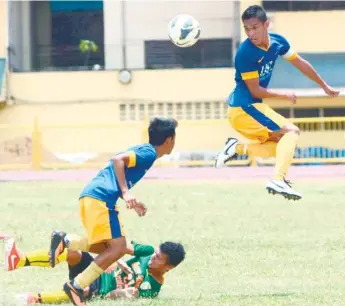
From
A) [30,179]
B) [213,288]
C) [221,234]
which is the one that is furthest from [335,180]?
[213,288]

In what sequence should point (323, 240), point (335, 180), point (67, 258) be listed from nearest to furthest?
point (67, 258) → point (323, 240) → point (335, 180)

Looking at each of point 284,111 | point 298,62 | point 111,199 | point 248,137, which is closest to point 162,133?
point 111,199

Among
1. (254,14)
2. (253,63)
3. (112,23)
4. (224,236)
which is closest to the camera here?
(254,14)

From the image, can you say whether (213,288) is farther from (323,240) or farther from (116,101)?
(116,101)

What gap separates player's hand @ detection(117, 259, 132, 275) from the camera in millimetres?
7348

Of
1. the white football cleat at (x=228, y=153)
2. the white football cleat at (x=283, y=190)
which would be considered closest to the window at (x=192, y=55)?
the white football cleat at (x=228, y=153)

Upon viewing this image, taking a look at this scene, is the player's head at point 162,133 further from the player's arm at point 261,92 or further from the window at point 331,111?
the window at point 331,111

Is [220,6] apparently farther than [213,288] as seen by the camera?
Yes

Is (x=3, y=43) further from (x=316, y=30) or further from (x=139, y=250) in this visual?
(x=139, y=250)

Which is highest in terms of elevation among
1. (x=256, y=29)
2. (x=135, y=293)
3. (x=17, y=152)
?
(x=256, y=29)

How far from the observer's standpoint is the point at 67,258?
24.2 ft

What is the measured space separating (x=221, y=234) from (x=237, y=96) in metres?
2.75

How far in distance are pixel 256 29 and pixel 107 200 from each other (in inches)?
98.6

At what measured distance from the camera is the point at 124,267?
7.38 meters
